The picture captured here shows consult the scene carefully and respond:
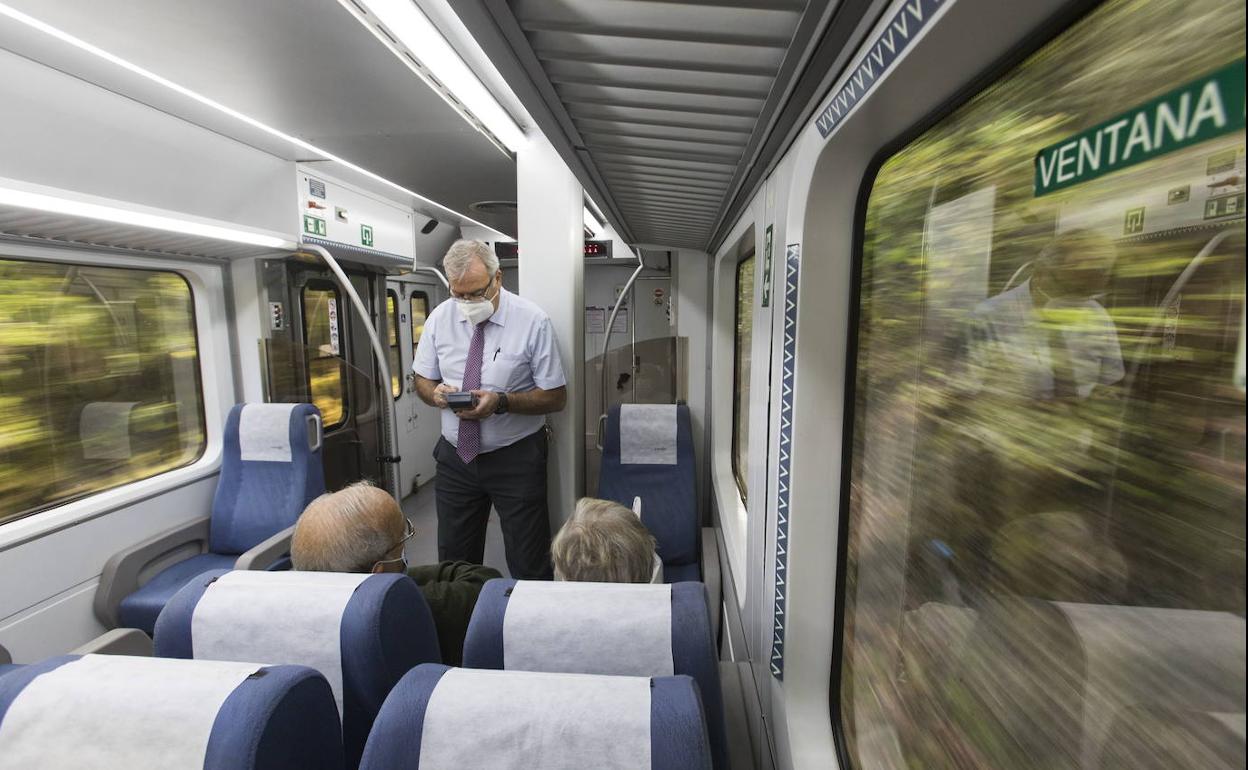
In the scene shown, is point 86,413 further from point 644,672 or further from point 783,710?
point 783,710

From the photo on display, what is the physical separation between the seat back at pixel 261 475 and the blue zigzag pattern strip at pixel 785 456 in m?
2.83

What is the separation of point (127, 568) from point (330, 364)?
210cm

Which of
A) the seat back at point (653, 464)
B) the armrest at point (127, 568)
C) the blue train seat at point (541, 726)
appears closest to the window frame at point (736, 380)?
the seat back at point (653, 464)

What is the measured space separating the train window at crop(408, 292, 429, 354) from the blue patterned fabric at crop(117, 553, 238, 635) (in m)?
3.46

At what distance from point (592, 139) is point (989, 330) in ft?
3.65

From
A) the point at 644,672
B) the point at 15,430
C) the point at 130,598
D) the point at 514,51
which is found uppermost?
the point at 514,51

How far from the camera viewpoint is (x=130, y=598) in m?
2.83

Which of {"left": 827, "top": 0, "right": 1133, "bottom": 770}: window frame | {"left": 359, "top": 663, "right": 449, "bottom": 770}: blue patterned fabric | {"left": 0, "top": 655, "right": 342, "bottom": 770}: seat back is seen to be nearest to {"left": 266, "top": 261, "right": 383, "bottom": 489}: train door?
{"left": 0, "top": 655, "right": 342, "bottom": 770}: seat back

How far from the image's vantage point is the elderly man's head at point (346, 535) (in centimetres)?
175

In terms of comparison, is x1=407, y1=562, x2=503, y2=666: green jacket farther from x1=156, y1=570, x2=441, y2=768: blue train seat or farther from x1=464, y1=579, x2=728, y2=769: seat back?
x1=464, y1=579, x2=728, y2=769: seat back

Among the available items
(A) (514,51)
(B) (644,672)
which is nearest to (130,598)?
(B) (644,672)

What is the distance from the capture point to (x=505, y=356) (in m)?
→ 2.69

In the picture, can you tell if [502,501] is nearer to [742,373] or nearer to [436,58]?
[742,373]

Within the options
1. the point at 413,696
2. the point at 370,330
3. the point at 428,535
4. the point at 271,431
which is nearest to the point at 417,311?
the point at 428,535
